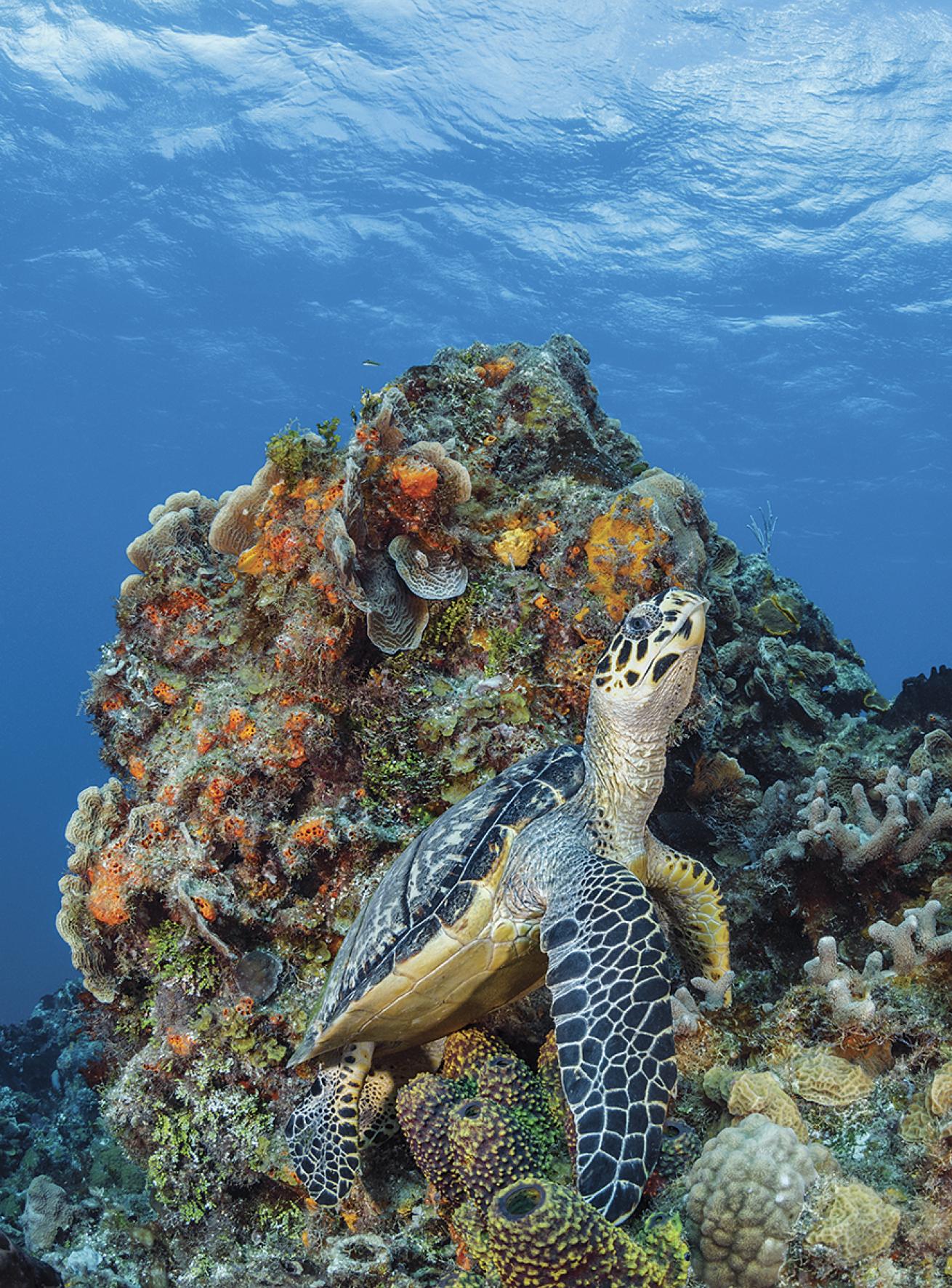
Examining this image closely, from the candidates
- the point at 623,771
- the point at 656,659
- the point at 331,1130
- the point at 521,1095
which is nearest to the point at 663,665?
the point at 656,659

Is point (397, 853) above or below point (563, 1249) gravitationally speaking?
above

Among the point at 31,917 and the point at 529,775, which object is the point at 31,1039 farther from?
the point at 31,917

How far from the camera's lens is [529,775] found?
11.0 feet

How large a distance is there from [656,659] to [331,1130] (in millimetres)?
2413

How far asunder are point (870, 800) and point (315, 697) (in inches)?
127

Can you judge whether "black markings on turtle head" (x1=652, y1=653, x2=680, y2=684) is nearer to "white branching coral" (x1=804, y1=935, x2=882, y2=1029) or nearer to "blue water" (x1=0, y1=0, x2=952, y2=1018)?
"white branching coral" (x1=804, y1=935, x2=882, y2=1029)

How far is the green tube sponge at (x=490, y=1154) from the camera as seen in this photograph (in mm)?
2133

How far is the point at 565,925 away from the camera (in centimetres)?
263

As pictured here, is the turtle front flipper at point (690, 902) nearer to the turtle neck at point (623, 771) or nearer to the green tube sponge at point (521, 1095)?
the turtle neck at point (623, 771)

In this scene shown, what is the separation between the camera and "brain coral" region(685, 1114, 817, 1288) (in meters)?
1.95

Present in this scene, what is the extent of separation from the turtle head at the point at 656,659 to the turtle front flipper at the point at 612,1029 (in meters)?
0.67

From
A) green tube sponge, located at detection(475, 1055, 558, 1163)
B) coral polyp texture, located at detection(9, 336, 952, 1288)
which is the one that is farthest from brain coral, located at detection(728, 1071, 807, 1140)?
green tube sponge, located at detection(475, 1055, 558, 1163)

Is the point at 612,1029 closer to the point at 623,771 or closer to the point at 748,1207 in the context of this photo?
the point at 748,1207

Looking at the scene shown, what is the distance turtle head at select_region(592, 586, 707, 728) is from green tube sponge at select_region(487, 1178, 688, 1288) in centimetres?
161
